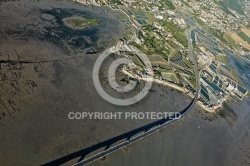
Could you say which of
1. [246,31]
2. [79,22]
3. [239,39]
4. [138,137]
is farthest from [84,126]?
[246,31]

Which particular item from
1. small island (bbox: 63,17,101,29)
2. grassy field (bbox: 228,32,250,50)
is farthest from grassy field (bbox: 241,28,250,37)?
small island (bbox: 63,17,101,29)

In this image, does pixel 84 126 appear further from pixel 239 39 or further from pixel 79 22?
pixel 239 39

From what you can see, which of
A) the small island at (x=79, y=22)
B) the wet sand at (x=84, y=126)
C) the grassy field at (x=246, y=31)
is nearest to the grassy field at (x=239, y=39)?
the grassy field at (x=246, y=31)

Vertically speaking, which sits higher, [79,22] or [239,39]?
[239,39]

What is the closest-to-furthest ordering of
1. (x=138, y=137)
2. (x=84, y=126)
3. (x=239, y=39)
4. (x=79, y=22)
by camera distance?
(x=84, y=126) < (x=138, y=137) < (x=79, y=22) < (x=239, y=39)

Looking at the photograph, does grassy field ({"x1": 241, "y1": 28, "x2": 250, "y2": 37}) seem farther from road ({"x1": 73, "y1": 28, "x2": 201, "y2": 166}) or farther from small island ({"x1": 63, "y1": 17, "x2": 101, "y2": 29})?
small island ({"x1": 63, "y1": 17, "x2": 101, "y2": 29})

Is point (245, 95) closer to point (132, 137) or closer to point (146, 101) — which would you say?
point (146, 101)

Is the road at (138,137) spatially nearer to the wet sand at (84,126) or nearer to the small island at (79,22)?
the wet sand at (84,126)

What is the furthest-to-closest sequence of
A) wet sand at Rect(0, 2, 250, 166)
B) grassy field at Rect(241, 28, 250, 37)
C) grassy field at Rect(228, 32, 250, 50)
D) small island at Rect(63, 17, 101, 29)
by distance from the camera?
grassy field at Rect(241, 28, 250, 37) → grassy field at Rect(228, 32, 250, 50) → small island at Rect(63, 17, 101, 29) → wet sand at Rect(0, 2, 250, 166)
